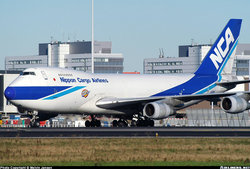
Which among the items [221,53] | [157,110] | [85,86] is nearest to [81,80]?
[85,86]

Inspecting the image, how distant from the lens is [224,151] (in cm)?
3114

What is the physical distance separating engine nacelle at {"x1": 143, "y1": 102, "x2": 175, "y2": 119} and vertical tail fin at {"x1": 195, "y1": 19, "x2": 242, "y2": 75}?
10.3m

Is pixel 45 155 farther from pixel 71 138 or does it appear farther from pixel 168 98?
pixel 168 98

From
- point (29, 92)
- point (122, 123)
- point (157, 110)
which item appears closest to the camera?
point (29, 92)

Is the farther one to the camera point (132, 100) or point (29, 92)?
point (132, 100)

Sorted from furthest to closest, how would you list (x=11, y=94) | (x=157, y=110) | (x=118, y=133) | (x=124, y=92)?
(x=124, y=92) → (x=157, y=110) → (x=11, y=94) → (x=118, y=133)

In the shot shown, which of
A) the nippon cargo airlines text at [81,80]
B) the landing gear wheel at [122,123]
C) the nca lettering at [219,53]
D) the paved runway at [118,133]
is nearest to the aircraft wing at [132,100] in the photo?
the nippon cargo airlines text at [81,80]

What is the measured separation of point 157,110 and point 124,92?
6214mm

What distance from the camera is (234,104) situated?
181ft

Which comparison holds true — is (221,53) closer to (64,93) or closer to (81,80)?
(81,80)

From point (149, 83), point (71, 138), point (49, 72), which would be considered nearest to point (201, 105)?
point (149, 83)

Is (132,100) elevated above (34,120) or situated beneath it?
elevated above

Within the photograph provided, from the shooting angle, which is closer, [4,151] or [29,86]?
[4,151]

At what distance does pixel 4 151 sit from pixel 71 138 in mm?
8054
